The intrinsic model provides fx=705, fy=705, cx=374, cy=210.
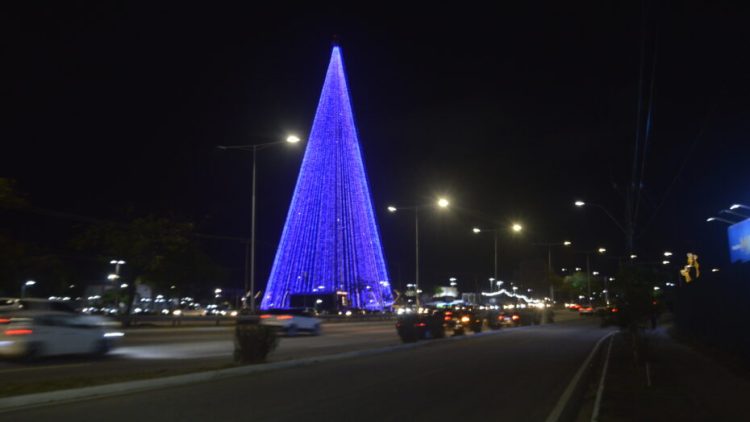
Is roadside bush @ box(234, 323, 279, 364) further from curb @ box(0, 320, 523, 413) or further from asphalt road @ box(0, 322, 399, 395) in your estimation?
asphalt road @ box(0, 322, 399, 395)

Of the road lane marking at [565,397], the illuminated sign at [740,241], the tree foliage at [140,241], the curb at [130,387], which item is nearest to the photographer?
the road lane marking at [565,397]

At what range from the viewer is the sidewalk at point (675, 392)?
11289 mm

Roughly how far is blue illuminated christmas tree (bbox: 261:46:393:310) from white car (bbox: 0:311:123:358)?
3281cm

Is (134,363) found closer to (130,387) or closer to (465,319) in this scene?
(130,387)

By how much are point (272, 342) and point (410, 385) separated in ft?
16.7

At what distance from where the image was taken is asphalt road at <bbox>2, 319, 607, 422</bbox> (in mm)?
11195

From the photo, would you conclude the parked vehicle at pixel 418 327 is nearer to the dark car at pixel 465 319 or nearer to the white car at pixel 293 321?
the dark car at pixel 465 319

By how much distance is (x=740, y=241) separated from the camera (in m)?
26.8

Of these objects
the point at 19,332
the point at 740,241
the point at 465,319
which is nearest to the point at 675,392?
the point at 740,241

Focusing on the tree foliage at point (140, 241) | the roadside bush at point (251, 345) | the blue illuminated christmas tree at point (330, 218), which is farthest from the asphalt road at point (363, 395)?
the blue illuminated christmas tree at point (330, 218)

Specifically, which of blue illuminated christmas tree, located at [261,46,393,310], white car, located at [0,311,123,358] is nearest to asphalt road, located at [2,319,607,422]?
white car, located at [0,311,123,358]

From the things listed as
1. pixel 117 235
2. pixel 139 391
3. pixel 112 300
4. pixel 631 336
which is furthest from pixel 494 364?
pixel 112 300

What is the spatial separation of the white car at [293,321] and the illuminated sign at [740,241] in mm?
19810

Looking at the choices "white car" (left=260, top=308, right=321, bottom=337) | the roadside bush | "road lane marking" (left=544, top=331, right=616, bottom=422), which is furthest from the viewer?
"white car" (left=260, top=308, right=321, bottom=337)
